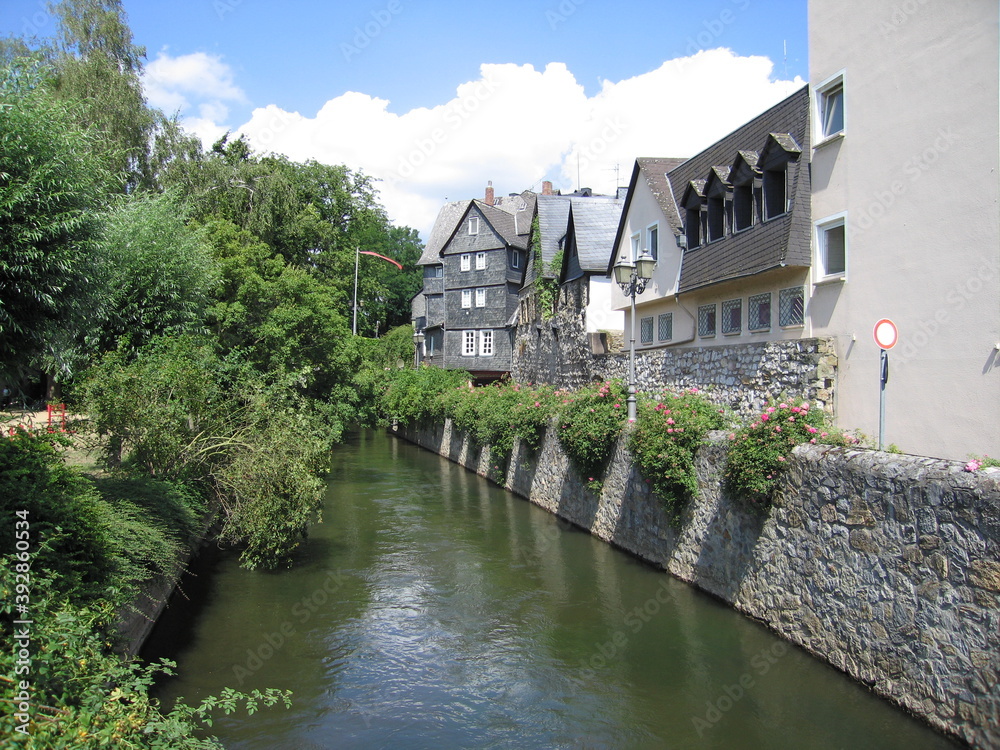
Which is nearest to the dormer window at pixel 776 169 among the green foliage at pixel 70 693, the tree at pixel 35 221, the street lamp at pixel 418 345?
the tree at pixel 35 221

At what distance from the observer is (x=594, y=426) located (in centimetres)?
1645

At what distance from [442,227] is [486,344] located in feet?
60.9

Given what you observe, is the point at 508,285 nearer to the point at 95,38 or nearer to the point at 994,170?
the point at 95,38

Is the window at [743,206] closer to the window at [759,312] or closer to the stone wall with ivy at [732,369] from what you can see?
the window at [759,312]

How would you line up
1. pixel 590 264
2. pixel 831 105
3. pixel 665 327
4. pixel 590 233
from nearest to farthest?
pixel 831 105, pixel 665 327, pixel 590 264, pixel 590 233

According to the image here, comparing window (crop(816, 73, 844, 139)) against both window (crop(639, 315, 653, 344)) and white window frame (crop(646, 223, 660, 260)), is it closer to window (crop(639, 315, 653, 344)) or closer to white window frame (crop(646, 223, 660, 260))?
white window frame (crop(646, 223, 660, 260))

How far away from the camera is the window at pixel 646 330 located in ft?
76.1

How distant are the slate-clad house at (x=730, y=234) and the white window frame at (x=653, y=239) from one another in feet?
0.11

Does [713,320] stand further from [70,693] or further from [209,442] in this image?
[70,693]

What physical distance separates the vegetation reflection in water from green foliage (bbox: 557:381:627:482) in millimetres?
2064

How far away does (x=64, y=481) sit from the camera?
7688 mm

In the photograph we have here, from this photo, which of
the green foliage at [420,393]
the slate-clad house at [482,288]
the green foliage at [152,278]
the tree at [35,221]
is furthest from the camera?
the slate-clad house at [482,288]

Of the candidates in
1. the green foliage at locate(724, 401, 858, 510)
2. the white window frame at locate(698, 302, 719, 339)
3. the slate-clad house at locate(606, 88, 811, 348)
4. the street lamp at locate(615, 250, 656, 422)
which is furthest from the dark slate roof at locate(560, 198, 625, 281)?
the green foliage at locate(724, 401, 858, 510)

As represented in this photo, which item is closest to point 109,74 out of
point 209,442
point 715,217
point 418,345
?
point 209,442
